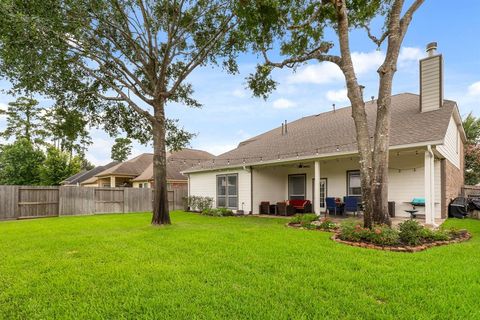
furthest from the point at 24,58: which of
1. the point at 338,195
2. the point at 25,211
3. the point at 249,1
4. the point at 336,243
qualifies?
the point at 338,195

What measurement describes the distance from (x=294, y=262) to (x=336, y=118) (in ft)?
41.1

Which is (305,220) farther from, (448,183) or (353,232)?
(448,183)

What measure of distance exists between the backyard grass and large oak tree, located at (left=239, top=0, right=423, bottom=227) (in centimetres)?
200

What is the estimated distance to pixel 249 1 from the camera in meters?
8.55

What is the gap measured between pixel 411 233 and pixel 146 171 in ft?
76.0

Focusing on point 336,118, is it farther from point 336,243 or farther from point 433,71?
point 336,243

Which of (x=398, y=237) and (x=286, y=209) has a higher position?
(x=398, y=237)

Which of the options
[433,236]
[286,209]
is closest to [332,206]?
[286,209]

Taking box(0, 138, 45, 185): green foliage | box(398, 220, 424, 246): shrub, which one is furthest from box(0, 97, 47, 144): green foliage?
box(398, 220, 424, 246): shrub

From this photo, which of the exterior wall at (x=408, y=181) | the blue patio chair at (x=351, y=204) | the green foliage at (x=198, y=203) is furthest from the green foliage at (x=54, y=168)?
the exterior wall at (x=408, y=181)

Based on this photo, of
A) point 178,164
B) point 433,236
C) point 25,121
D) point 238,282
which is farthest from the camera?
point 25,121

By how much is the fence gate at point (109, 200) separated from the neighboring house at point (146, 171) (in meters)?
5.96

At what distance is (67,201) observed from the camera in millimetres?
15289

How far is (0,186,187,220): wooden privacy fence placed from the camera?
44.6 feet
